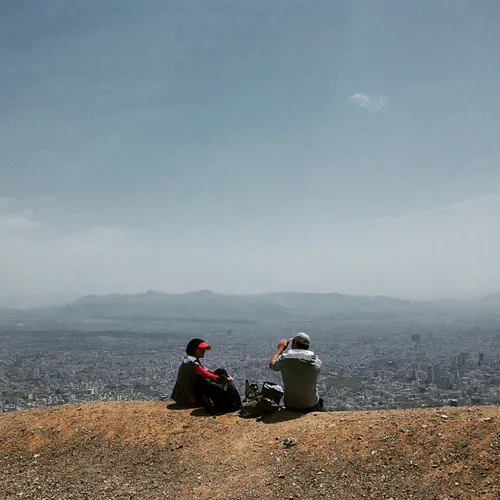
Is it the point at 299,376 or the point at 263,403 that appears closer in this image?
the point at 299,376

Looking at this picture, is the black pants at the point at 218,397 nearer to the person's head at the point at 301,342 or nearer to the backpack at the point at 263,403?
the backpack at the point at 263,403

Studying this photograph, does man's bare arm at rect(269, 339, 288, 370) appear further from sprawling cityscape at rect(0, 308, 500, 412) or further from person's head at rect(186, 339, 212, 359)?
sprawling cityscape at rect(0, 308, 500, 412)

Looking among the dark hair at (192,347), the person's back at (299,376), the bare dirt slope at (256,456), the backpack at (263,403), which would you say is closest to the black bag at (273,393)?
the backpack at (263,403)

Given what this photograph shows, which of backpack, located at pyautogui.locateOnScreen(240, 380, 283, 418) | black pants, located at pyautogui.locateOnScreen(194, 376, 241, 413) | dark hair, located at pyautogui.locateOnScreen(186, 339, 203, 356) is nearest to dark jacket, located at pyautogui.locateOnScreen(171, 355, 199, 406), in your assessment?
dark hair, located at pyautogui.locateOnScreen(186, 339, 203, 356)

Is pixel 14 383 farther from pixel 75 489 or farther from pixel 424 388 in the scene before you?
pixel 75 489

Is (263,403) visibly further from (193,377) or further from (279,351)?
(193,377)

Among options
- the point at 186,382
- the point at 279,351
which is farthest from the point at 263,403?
the point at 186,382

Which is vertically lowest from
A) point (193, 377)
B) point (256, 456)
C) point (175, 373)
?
point (175, 373)

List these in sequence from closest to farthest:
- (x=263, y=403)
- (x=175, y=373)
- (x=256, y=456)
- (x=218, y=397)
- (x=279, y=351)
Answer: (x=256, y=456), (x=263, y=403), (x=279, y=351), (x=218, y=397), (x=175, y=373)
